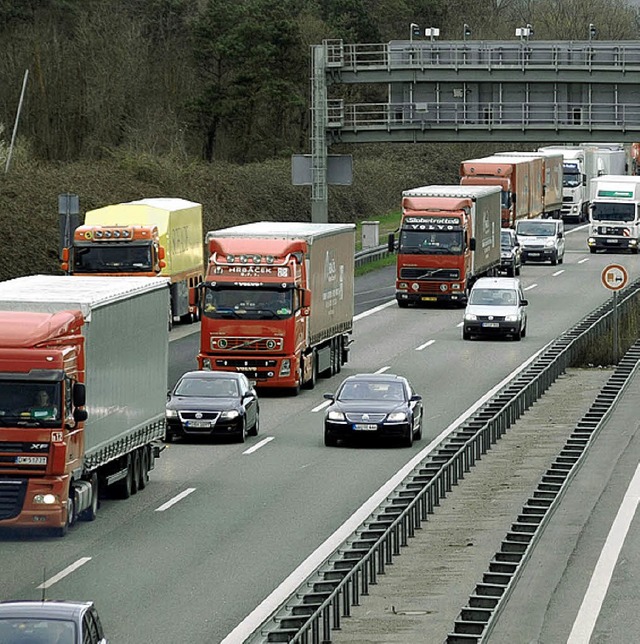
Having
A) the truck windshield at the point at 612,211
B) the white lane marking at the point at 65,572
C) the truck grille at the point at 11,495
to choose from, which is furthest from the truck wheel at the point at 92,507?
the truck windshield at the point at 612,211

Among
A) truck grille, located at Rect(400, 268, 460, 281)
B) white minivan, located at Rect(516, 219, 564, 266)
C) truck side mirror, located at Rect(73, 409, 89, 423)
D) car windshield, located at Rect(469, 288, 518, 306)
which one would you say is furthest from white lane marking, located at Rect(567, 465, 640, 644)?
white minivan, located at Rect(516, 219, 564, 266)

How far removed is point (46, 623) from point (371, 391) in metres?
19.9

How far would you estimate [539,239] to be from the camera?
3002 inches

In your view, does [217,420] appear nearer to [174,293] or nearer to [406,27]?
[174,293]

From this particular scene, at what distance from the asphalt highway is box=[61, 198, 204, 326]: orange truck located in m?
5.53

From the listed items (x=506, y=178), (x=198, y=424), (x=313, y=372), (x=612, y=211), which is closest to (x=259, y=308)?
(x=313, y=372)

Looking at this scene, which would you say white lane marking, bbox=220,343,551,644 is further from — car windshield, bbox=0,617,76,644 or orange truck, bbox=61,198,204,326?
orange truck, bbox=61,198,204,326

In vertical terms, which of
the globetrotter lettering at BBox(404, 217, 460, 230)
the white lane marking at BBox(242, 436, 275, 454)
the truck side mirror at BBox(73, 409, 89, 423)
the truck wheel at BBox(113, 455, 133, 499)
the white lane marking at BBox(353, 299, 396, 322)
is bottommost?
the white lane marking at BBox(242, 436, 275, 454)

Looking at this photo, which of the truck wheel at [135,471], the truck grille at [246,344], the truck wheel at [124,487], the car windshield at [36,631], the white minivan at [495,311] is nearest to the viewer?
the car windshield at [36,631]

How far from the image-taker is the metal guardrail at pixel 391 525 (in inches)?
690

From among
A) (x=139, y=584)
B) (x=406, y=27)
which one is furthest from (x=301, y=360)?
(x=406, y=27)

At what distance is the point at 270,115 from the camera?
100812 mm

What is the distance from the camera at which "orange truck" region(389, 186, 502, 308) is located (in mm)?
58344

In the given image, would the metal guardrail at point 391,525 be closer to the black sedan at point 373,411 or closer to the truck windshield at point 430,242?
the black sedan at point 373,411
